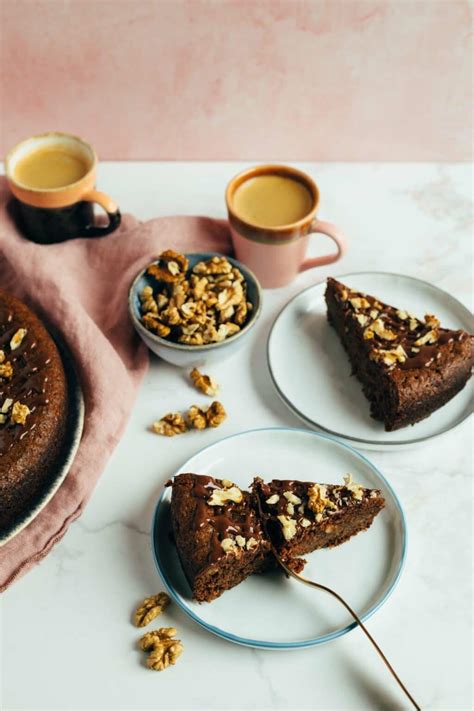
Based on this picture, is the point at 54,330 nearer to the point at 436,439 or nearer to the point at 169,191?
the point at 169,191

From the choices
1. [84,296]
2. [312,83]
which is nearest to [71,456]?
[84,296]

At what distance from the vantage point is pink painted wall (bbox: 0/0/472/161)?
72.3 inches

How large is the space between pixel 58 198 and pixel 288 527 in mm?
937

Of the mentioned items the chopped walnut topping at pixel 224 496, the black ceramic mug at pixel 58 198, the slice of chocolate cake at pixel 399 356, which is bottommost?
the chopped walnut topping at pixel 224 496

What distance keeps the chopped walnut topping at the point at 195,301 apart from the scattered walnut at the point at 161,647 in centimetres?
59

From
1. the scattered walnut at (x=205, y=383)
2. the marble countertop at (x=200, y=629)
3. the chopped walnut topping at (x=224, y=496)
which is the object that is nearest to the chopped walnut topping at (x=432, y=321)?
the marble countertop at (x=200, y=629)

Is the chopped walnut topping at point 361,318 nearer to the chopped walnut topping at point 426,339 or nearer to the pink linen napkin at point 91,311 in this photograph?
the chopped walnut topping at point 426,339

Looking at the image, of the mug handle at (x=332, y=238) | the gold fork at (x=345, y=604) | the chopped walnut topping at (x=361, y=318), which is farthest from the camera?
the mug handle at (x=332, y=238)

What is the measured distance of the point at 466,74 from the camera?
1.97 m

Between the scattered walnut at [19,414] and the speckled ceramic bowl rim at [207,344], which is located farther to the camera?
the speckled ceramic bowl rim at [207,344]

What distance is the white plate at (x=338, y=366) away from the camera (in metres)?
1.58

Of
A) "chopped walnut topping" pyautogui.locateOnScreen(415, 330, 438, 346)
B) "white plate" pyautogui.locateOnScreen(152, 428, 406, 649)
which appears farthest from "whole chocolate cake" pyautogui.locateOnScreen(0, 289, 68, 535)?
"chopped walnut topping" pyautogui.locateOnScreen(415, 330, 438, 346)

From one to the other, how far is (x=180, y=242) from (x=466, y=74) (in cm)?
88

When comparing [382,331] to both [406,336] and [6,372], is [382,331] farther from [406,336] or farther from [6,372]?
[6,372]
